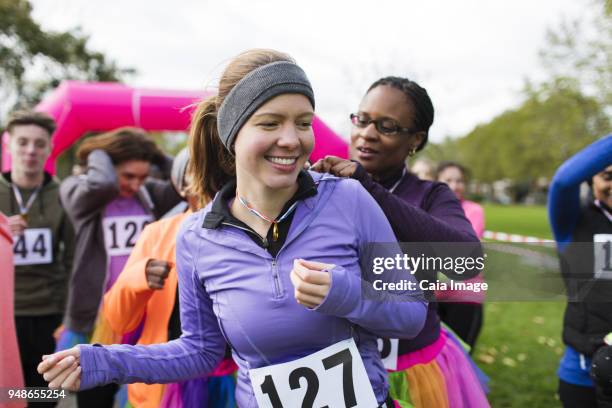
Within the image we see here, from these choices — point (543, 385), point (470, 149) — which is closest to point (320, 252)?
point (543, 385)

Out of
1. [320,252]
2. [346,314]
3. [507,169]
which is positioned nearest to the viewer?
[346,314]

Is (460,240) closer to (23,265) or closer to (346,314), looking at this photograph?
(346,314)

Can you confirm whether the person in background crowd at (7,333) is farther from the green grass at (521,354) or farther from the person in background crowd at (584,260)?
the green grass at (521,354)

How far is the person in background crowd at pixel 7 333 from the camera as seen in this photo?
6.03 feet

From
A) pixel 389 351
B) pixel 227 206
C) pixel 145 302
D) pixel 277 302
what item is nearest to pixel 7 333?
pixel 145 302

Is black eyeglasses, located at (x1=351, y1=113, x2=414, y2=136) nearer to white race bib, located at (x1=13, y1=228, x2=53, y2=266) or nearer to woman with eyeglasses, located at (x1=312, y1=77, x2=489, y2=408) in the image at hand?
woman with eyeglasses, located at (x1=312, y1=77, x2=489, y2=408)

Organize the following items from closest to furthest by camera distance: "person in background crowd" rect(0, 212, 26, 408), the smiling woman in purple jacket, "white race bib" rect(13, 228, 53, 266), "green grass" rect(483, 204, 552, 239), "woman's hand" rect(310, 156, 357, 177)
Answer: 1. the smiling woman in purple jacket
2. "woman's hand" rect(310, 156, 357, 177)
3. "person in background crowd" rect(0, 212, 26, 408)
4. "white race bib" rect(13, 228, 53, 266)
5. "green grass" rect(483, 204, 552, 239)

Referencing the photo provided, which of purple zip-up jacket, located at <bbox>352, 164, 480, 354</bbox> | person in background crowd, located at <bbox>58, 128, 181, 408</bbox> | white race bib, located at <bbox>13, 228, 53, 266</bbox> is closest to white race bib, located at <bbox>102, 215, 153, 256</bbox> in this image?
person in background crowd, located at <bbox>58, 128, 181, 408</bbox>

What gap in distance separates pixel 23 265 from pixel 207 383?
1970mm

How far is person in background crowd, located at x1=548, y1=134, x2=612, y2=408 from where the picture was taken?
2.25 metres

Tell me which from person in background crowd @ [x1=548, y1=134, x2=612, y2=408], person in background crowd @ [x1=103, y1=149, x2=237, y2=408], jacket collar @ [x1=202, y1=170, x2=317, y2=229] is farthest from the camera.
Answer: person in background crowd @ [x1=548, y1=134, x2=612, y2=408]

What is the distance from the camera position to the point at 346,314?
136cm

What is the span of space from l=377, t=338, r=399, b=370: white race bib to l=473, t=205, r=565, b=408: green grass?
2.30 m

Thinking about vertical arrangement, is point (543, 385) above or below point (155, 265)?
below
